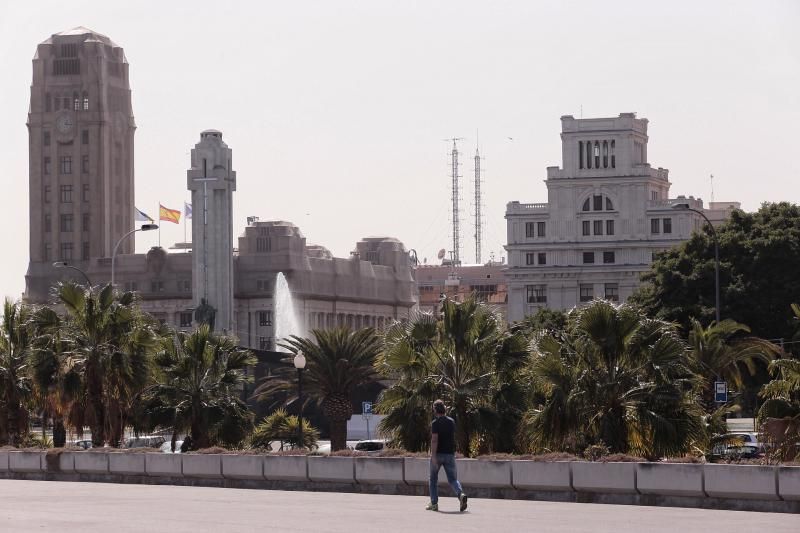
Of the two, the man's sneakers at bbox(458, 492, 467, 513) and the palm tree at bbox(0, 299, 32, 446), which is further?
the palm tree at bbox(0, 299, 32, 446)

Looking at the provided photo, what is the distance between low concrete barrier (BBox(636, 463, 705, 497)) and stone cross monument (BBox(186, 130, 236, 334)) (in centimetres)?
15211

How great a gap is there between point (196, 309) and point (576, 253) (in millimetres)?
56120

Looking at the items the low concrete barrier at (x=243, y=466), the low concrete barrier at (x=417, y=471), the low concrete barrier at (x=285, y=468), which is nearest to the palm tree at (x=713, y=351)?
the low concrete barrier at (x=243, y=466)

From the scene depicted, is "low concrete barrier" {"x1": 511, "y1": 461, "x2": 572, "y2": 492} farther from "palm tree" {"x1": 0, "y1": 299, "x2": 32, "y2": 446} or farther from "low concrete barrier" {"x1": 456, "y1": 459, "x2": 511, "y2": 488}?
"palm tree" {"x1": 0, "y1": 299, "x2": 32, "y2": 446}

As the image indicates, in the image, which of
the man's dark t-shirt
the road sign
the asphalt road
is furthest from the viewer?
the road sign

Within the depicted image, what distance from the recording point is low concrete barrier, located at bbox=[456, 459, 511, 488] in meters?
28.5

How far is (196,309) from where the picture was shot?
178750 millimetres

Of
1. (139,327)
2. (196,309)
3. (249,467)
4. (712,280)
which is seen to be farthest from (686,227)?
(249,467)

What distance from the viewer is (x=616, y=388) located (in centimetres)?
3184

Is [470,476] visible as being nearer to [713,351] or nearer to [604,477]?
[604,477]

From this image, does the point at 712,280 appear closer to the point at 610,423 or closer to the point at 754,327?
the point at 754,327

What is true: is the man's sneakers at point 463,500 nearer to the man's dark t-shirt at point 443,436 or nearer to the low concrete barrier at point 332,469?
the man's dark t-shirt at point 443,436

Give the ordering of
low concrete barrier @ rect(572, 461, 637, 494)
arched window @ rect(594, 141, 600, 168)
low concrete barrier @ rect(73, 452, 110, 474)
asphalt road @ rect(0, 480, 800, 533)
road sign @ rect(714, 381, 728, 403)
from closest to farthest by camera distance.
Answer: asphalt road @ rect(0, 480, 800, 533) < low concrete barrier @ rect(572, 461, 637, 494) < low concrete barrier @ rect(73, 452, 110, 474) < road sign @ rect(714, 381, 728, 403) < arched window @ rect(594, 141, 600, 168)

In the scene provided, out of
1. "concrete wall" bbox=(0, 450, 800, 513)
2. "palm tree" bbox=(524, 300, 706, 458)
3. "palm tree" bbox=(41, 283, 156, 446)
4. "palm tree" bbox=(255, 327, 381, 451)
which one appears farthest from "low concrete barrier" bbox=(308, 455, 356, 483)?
"palm tree" bbox=(255, 327, 381, 451)
